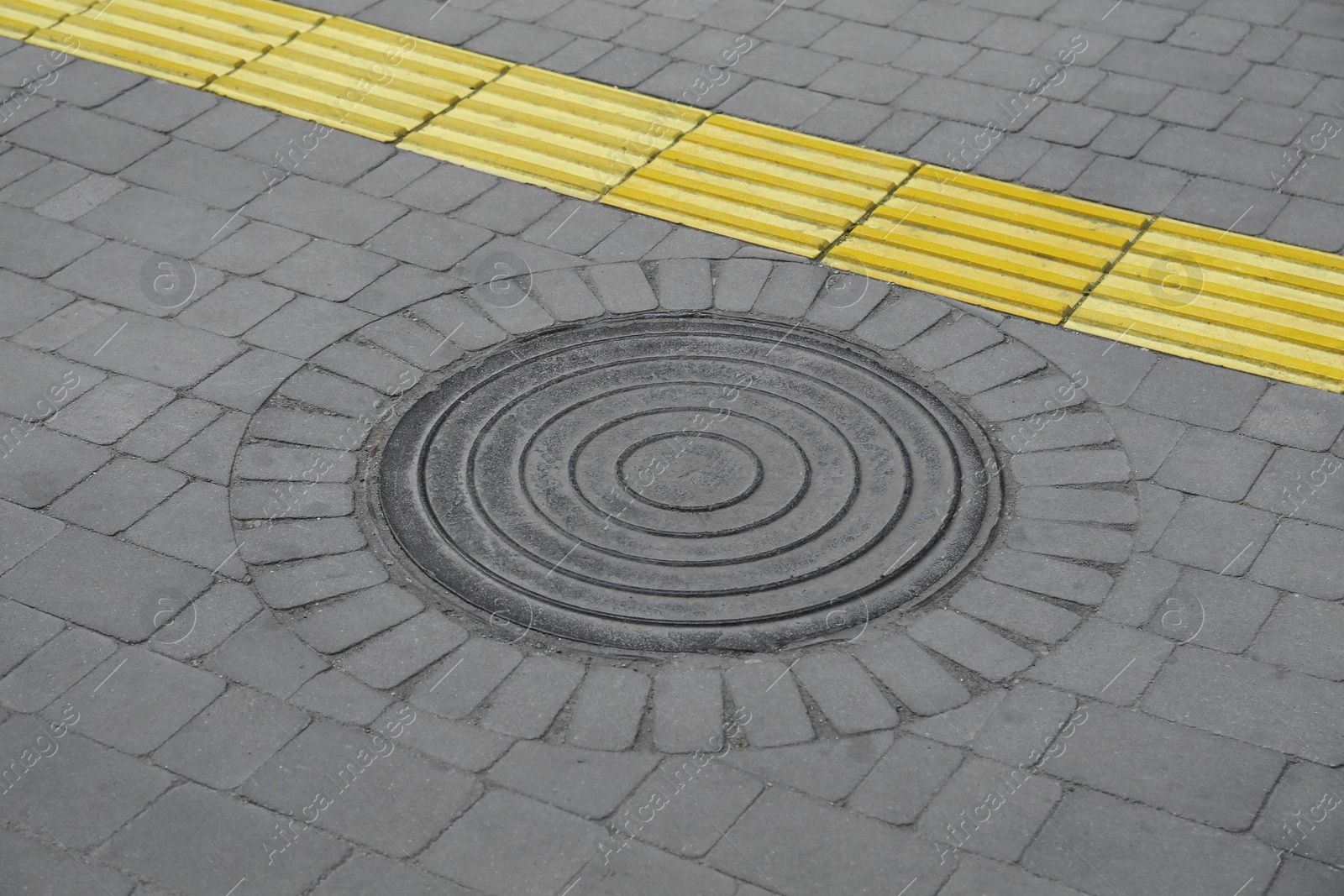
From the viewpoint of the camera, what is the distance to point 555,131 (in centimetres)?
723

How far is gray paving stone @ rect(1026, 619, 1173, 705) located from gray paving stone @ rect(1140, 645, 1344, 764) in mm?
51

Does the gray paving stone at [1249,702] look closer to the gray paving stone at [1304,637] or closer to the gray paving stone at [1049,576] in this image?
the gray paving stone at [1304,637]

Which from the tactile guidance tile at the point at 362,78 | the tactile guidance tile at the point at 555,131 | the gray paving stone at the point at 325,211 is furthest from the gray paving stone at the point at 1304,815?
the tactile guidance tile at the point at 362,78

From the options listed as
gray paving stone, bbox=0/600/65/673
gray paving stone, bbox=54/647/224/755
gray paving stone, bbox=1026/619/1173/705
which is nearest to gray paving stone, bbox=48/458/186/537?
gray paving stone, bbox=0/600/65/673

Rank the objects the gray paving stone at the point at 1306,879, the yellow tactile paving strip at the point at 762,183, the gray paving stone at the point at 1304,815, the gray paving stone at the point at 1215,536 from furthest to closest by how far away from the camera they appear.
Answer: the yellow tactile paving strip at the point at 762,183
the gray paving stone at the point at 1215,536
the gray paving stone at the point at 1304,815
the gray paving stone at the point at 1306,879

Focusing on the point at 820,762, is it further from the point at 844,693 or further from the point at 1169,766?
the point at 1169,766

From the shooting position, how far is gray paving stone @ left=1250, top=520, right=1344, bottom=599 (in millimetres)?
4794

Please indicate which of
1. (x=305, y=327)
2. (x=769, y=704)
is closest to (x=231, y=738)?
(x=769, y=704)

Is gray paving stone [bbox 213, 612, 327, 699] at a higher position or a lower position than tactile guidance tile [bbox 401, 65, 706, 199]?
lower

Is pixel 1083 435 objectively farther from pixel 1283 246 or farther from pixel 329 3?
pixel 329 3

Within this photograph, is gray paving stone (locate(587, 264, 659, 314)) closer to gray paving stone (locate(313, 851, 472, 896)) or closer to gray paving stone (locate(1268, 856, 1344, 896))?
gray paving stone (locate(313, 851, 472, 896))

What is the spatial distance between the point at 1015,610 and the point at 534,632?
1.58 metres

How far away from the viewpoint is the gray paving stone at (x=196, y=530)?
4.92 m

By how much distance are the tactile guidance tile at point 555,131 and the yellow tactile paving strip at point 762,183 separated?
0.03 feet
